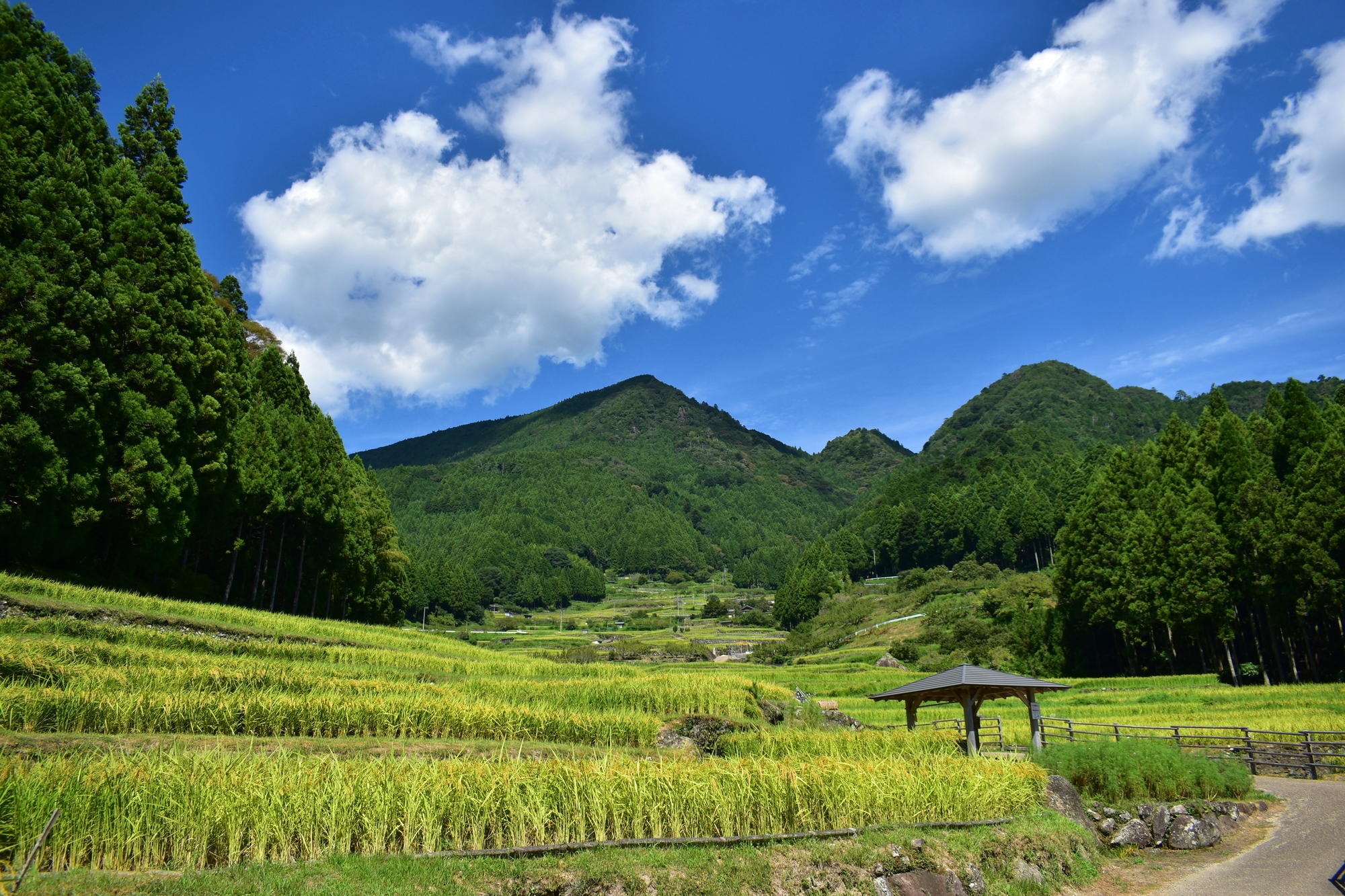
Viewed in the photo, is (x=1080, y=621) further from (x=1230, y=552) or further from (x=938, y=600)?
(x=938, y=600)

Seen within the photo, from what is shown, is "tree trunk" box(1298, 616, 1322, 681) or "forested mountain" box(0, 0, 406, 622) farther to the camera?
"tree trunk" box(1298, 616, 1322, 681)

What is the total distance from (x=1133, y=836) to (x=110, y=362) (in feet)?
91.7

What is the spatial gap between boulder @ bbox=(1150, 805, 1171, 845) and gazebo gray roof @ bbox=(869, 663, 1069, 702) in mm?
2345

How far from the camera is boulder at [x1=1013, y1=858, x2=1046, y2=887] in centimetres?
874

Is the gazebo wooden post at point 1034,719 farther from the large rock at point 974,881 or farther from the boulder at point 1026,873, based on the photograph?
the large rock at point 974,881

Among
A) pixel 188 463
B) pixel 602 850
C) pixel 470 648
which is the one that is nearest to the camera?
pixel 602 850

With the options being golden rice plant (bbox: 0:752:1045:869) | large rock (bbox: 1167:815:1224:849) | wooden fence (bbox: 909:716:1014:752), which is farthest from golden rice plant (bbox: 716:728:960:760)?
large rock (bbox: 1167:815:1224:849)

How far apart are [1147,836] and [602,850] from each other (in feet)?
33.7

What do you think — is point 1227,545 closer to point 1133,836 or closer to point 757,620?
Answer: point 1133,836

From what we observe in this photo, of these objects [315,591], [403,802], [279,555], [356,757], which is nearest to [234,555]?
[279,555]

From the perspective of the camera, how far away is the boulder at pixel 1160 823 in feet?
38.2

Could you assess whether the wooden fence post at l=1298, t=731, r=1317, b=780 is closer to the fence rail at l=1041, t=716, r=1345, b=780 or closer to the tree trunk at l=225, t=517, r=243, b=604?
the fence rail at l=1041, t=716, r=1345, b=780

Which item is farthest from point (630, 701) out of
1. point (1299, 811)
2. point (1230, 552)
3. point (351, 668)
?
point (1230, 552)

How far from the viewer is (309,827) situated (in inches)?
253
